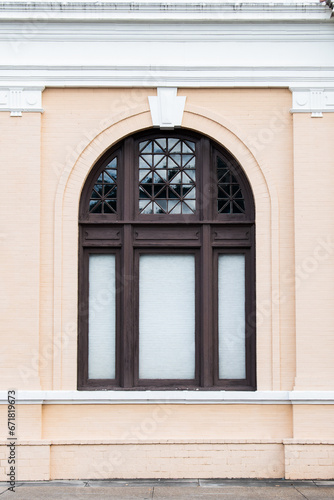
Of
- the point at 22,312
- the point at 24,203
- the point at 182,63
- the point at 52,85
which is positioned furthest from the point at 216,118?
the point at 22,312

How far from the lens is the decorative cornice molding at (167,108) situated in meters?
10.1

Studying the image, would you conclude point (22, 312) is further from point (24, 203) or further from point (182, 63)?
point (182, 63)

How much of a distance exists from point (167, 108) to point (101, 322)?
3.32 meters

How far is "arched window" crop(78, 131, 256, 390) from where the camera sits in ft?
33.3

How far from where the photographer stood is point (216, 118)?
10156 mm

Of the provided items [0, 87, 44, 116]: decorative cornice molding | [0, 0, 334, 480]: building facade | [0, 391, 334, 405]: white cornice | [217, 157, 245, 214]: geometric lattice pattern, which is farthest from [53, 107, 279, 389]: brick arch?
[0, 87, 44, 116]: decorative cornice molding

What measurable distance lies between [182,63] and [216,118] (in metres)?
0.95

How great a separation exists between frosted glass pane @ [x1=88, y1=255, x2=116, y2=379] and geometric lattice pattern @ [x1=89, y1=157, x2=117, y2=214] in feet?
2.70

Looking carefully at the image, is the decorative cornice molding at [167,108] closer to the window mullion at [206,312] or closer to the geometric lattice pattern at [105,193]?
the geometric lattice pattern at [105,193]

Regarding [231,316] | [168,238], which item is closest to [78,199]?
[168,238]
